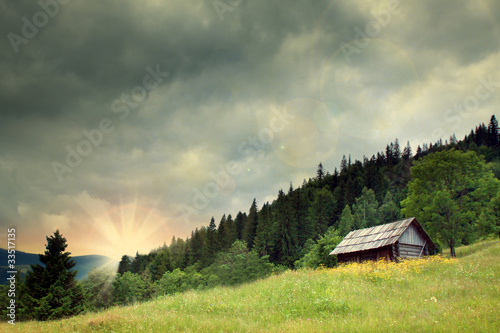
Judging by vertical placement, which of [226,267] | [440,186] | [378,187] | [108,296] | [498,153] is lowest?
[108,296]

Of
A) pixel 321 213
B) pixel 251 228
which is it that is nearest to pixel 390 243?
pixel 321 213

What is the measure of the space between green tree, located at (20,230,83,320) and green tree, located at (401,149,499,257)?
41.0 m

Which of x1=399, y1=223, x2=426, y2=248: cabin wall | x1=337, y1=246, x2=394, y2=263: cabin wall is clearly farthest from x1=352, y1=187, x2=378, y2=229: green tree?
x1=399, y1=223, x2=426, y2=248: cabin wall

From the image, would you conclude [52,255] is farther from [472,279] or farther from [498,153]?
[498,153]

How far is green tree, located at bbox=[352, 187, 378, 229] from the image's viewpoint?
245 ft

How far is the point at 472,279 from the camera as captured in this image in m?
16.4

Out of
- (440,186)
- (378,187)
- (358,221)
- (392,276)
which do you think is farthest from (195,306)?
(378,187)

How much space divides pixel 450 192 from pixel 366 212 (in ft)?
146

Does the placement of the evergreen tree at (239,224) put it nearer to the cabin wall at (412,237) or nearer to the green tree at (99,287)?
the green tree at (99,287)

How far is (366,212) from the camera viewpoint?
80.4 m

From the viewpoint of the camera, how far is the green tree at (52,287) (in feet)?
101

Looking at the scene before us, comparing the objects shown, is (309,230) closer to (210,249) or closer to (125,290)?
(210,249)

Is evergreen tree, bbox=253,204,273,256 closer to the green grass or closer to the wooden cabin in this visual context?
the wooden cabin

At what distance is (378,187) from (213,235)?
55.5m
